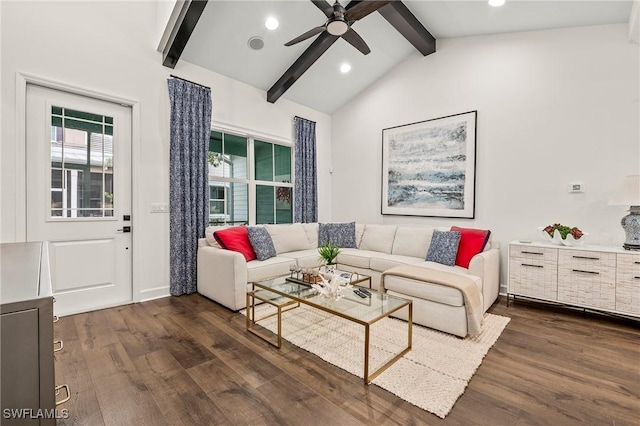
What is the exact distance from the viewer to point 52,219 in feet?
9.62

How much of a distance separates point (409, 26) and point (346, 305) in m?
3.55

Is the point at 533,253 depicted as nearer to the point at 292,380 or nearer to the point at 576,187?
the point at 576,187

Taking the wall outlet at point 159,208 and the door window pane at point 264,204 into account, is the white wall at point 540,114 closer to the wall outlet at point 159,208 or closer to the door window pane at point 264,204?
the door window pane at point 264,204

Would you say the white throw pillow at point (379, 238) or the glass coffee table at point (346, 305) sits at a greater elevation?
the white throw pillow at point (379, 238)

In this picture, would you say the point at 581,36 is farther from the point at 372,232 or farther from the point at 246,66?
the point at 246,66

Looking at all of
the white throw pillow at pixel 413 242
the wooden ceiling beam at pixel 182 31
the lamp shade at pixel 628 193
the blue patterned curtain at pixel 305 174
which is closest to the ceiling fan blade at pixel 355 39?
the wooden ceiling beam at pixel 182 31

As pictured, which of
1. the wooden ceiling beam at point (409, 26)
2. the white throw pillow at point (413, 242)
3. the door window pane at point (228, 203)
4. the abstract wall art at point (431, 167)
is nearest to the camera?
the wooden ceiling beam at point (409, 26)

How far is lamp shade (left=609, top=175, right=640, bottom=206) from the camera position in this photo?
9.10ft

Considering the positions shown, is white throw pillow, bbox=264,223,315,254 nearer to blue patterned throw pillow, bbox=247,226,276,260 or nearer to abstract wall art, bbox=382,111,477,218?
blue patterned throw pillow, bbox=247,226,276,260

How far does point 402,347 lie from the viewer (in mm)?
2340

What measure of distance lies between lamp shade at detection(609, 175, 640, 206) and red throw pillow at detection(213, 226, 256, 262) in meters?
3.86

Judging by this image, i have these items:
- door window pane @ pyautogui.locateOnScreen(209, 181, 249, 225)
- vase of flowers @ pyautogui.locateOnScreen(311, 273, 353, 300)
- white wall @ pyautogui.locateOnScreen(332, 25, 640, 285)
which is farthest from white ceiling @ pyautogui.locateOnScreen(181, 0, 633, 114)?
vase of flowers @ pyautogui.locateOnScreen(311, 273, 353, 300)

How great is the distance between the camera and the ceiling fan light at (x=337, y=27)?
278cm

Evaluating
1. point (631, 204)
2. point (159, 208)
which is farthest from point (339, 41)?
point (631, 204)
